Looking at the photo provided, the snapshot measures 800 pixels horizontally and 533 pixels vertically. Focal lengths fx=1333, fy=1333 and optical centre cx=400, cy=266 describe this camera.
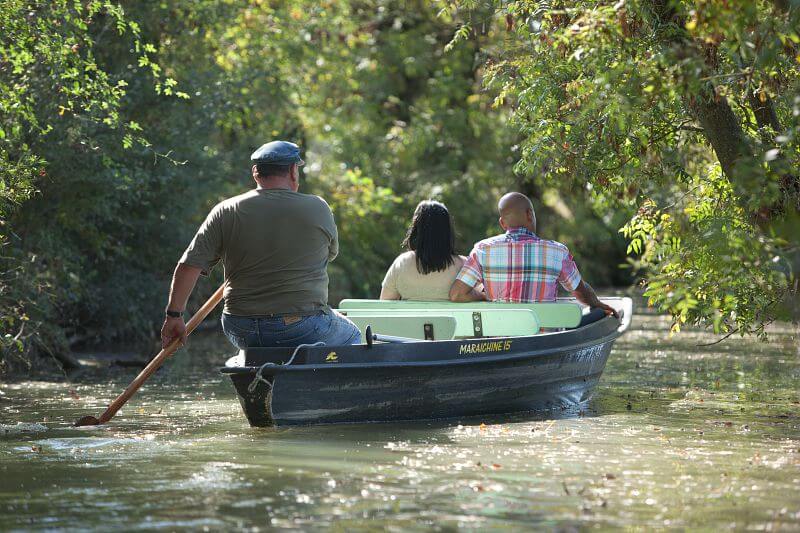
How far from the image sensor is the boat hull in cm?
853

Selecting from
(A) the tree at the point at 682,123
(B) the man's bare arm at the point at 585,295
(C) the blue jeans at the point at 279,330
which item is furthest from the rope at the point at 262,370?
(B) the man's bare arm at the point at 585,295

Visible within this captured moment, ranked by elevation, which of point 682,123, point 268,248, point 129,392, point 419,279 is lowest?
point 129,392

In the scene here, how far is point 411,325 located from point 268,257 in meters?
1.60

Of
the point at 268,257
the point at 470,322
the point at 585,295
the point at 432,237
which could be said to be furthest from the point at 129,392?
the point at 585,295

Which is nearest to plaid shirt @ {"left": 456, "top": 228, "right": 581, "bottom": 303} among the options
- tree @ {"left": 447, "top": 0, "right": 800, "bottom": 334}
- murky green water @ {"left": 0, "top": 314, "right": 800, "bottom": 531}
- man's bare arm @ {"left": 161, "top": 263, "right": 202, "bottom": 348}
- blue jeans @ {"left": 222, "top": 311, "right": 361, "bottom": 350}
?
tree @ {"left": 447, "top": 0, "right": 800, "bottom": 334}

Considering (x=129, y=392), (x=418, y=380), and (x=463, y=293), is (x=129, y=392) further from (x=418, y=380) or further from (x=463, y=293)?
(x=463, y=293)

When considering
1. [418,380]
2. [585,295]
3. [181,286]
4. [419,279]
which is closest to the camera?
[181,286]

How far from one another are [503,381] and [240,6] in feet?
37.6

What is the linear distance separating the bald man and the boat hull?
0.44m

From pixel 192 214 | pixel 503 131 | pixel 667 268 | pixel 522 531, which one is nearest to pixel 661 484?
pixel 522 531

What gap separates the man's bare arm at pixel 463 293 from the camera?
10.3 meters

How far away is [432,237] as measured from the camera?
1030cm

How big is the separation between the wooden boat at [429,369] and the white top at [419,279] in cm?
14

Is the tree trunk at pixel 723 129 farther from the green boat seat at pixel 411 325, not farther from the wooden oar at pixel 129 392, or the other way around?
the wooden oar at pixel 129 392
